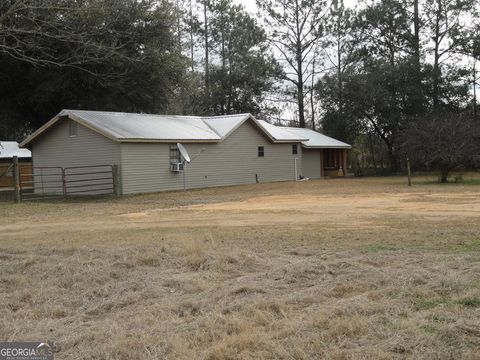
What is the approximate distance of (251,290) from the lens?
6340 mm

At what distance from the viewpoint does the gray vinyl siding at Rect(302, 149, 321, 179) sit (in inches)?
1417

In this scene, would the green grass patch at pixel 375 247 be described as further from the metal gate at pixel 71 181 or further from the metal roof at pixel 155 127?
the metal gate at pixel 71 181

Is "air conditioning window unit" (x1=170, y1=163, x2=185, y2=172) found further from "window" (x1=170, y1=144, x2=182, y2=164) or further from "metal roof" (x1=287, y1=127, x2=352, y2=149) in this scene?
"metal roof" (x1=287, y1=127, x2=352, y2=149)

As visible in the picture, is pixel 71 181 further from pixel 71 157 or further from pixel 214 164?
pixel 214 164

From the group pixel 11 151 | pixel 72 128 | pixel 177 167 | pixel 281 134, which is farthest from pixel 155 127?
pixel 11 151

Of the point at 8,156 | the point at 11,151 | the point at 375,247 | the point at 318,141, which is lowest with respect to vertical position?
the point at 375,247

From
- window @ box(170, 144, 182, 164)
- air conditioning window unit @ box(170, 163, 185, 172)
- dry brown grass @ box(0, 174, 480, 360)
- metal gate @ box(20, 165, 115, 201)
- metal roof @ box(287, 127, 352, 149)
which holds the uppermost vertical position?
metal roof @ box(287, 127, 352, 149)

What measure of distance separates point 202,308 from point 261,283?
1.01 metres

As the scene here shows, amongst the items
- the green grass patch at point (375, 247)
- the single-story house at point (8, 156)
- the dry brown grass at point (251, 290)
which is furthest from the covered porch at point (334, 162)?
the green grass patch at point (375, 247)

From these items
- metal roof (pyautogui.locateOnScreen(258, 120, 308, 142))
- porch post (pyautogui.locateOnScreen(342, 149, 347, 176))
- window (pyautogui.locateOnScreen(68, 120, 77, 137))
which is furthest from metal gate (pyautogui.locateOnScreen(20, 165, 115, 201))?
porch post (pyautogui.locateOnScreen(342, 149, 347, 176))

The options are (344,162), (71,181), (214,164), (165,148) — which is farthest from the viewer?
(344,162)

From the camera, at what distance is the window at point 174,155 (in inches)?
1020

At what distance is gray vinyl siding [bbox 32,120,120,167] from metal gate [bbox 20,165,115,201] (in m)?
0.29

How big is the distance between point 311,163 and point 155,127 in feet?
44.0
